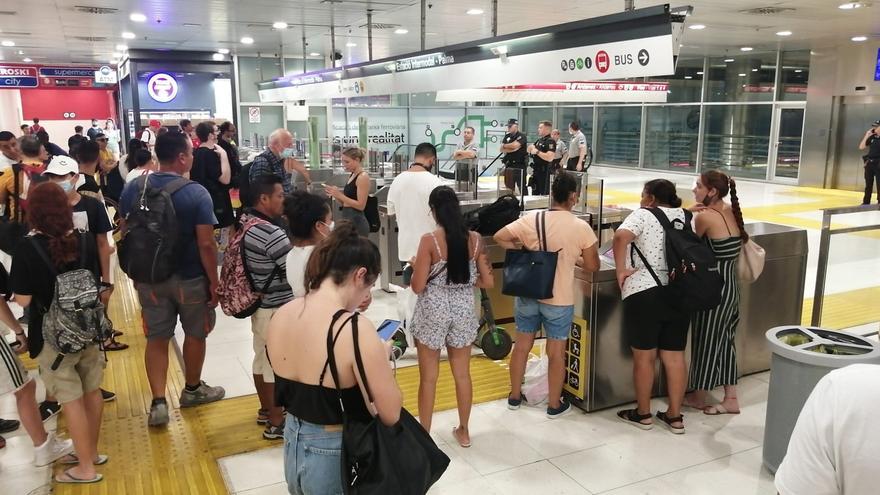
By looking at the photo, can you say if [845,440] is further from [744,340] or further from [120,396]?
[120,396]

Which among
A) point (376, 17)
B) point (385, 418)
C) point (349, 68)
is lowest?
point (385, 418)

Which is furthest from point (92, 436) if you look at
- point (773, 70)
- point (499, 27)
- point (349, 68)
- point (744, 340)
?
point (773, 70)

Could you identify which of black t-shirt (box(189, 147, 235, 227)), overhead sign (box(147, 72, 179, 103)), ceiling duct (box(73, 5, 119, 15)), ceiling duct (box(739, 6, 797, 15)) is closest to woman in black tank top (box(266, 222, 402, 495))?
black t-shirt (box(189, 147, 235, 227))

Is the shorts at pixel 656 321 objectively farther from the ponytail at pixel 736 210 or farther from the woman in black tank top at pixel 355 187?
the woman in black tank top at pixel 355 187

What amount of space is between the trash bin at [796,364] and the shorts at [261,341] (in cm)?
247

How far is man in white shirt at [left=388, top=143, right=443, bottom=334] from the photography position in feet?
15.9

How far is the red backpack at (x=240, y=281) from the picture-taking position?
3467mm

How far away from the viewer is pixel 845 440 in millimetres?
1283

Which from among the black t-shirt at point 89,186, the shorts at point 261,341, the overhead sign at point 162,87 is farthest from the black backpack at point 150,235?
the overhead sign at point 162,87

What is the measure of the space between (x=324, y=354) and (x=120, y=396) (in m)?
3.14

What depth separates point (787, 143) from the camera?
55.5 feet

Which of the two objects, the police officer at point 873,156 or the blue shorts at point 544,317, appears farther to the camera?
the police officer at point 873,156

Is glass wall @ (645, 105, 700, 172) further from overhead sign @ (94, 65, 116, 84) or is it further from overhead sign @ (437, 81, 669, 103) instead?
overhead sign @ (94, 65, 116, 84)

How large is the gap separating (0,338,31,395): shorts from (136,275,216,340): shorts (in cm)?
68
